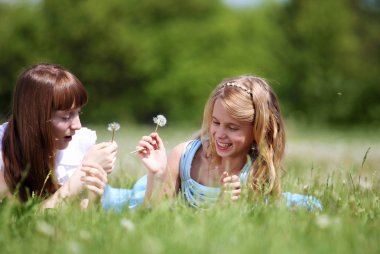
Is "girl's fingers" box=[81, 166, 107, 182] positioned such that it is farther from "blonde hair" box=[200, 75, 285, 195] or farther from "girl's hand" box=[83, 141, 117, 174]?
"blonde hair" box=[200, 75, 285, 195]

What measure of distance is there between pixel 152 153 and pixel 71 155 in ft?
2.55

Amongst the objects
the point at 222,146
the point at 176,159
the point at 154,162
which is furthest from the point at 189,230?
the point at 176,159

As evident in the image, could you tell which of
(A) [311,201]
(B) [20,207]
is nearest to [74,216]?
(B) [20,207]

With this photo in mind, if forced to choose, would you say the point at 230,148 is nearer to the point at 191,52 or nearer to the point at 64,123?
the point at 64,123

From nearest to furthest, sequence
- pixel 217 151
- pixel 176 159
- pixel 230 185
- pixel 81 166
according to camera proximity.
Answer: pixel 230 185, pixel 81 166, pixel 217 151, pixel 176 159

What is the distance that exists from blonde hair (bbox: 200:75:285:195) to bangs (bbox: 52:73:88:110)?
0.83 m

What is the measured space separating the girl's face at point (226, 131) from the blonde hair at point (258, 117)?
0.12ft

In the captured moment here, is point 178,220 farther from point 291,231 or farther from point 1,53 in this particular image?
point 1,53

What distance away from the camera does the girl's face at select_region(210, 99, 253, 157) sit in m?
3.81

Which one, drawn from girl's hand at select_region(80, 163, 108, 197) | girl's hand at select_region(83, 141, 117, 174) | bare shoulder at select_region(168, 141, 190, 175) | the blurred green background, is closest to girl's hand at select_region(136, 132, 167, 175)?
girl's hand at select_region(83, 141, 117, 174)

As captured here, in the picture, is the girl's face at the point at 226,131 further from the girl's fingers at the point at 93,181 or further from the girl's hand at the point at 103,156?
the girl's fingers at the point at 93,181

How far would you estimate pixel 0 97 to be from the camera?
94.8ft

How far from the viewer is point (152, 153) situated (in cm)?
374

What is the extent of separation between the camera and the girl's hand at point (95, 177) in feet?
11.4
